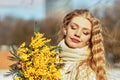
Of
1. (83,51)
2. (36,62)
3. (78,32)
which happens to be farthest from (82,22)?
(36,62)

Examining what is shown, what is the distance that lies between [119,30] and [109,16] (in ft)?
0.46

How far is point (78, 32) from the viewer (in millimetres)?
2416

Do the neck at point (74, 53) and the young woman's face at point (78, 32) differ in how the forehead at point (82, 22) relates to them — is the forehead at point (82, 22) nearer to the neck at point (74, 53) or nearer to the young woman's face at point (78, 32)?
the young woman's face at point (78, 32)

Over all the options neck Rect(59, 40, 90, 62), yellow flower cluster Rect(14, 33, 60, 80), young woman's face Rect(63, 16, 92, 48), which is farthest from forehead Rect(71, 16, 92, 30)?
yellow flower cluster Rect(14, 33, 60, 80)

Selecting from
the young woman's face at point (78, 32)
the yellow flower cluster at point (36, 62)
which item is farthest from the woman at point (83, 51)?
the yellow flower cluster at point (36, 62)

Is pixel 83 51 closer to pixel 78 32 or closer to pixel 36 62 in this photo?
pixel 78 32

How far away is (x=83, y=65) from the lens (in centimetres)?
242

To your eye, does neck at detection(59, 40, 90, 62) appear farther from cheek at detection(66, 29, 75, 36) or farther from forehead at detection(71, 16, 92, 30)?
forehead at detection(71, 16, 92, 30)

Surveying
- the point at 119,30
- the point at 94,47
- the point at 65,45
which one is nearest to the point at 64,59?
the point at 65,45

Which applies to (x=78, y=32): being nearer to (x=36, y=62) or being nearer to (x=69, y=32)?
(x=69, y=32)

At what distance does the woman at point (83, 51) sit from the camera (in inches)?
94.8

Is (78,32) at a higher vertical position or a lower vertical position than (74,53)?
higher

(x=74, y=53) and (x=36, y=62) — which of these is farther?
(x=74, y=53)

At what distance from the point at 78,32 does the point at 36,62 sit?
0.66 m
